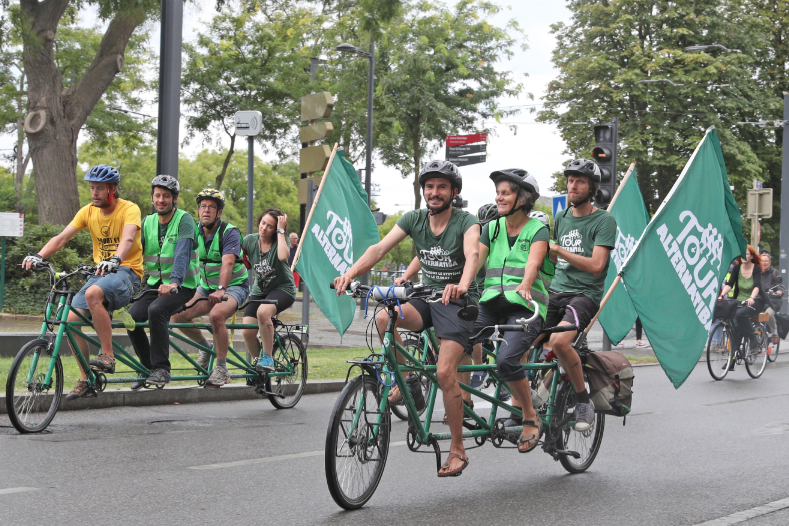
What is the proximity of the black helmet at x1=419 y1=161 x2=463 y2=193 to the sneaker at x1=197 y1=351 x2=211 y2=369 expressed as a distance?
3489mm

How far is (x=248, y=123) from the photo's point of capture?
37.6 ft

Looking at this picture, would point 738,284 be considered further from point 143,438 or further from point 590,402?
point 143,438

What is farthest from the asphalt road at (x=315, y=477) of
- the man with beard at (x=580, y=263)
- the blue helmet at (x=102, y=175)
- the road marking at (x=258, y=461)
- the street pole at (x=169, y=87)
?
the street pole at (x=169, y=87)

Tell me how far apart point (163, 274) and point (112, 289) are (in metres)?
0.67

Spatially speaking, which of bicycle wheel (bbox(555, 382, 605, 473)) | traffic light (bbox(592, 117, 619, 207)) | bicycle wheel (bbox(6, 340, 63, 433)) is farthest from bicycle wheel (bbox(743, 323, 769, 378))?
bicycle wheel (bbox(6, 340, 63, 433))

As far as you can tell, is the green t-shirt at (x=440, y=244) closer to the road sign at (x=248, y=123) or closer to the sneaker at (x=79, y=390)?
the sneaker at (x=79, y=390)

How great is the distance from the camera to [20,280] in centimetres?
1689

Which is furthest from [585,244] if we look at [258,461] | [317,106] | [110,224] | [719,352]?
[719,352]

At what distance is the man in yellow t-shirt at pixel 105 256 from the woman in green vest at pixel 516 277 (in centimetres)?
297

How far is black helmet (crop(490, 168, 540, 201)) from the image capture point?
17.6 ft

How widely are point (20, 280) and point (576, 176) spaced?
44.3ft

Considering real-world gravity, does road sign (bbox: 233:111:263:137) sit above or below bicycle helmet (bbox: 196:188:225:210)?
above

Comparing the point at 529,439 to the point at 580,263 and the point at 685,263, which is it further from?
the point at 685,263

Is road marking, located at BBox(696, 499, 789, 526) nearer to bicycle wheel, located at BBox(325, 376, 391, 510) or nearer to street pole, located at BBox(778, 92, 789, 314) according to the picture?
bicycle wheel, located at BBox(325, 376, 391, 510)
